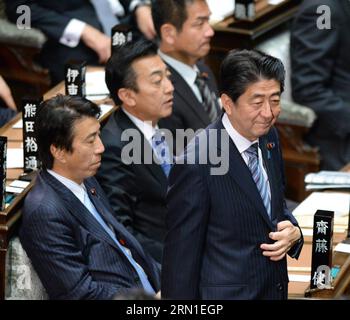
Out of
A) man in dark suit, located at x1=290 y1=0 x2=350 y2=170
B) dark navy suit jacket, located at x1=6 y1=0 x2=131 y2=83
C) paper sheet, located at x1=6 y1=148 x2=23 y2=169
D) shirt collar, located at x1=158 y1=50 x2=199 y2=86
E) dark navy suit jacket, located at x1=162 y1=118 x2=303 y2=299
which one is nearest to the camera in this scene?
dark navy suit jacket, located at x1=162 y1=118 x2=303 y2=299

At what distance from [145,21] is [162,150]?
155cm

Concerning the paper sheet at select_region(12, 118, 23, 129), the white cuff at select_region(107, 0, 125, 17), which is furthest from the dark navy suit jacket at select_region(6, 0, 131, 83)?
the paper sheet at select_region(12, 118, 23, 129)

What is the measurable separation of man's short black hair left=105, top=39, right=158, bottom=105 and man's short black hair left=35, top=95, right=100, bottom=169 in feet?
2.31

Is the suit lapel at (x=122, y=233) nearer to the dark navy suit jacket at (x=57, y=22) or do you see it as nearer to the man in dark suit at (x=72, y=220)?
the man in dark suit at (x=72, y=220)

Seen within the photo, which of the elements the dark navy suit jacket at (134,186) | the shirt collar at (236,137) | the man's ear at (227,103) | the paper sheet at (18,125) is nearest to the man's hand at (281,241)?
the shirt collar at (236,137)

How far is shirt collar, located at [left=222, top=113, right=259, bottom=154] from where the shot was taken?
3.39m

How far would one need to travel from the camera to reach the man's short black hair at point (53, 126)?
12.4 ft

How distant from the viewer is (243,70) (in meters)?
3.37

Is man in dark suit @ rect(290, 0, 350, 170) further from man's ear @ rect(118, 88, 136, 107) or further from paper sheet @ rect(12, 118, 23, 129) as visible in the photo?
paper sheet @ rect(12, 118, 23, 129)

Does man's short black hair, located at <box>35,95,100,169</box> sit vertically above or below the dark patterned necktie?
below

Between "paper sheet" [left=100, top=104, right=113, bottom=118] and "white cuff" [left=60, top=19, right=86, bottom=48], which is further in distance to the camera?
"white cuff" [left=60, top=19, right=86, bottom=48]

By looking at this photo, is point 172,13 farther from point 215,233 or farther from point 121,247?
point 215,233

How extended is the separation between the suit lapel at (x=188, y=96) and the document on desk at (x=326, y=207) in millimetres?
650

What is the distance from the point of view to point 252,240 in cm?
338
